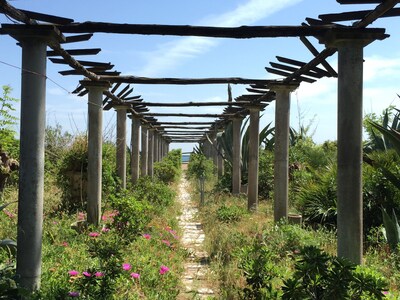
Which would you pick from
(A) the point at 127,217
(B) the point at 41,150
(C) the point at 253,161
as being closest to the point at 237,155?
(C) the point at 253,161

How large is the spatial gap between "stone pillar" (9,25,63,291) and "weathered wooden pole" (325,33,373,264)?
2905 mm

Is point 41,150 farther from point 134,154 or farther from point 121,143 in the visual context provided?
point 134,154

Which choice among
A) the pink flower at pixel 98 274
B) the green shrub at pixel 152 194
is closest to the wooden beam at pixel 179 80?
the green shrub at pixel 152 194

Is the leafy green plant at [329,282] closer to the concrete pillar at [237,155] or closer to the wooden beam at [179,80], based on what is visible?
the wooden beam at [179,80]

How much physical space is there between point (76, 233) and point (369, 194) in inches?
185

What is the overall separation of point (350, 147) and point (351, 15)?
129 centimetres

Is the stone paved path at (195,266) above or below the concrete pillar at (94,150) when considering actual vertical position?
below

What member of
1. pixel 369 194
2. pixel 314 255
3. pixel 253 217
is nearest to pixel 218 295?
pixel 314 255

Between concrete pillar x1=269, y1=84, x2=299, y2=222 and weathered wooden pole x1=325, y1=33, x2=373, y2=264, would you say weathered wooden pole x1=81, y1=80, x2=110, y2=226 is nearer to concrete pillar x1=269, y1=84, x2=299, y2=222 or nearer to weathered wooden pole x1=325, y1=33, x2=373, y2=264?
concrete pillar x1=269, y1=84, x2=299, y2=222

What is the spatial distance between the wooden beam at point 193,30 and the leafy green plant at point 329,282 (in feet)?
7.60

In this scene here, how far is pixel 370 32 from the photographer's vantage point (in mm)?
4527

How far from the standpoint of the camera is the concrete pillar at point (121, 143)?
10.6 metres

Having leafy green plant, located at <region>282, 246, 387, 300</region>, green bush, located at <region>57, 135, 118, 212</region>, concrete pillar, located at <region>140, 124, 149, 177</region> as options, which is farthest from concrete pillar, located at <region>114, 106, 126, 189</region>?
leafy green plant, located at <region>282, 246, 387, 300</region>

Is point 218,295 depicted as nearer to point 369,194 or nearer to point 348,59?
point 348,59
